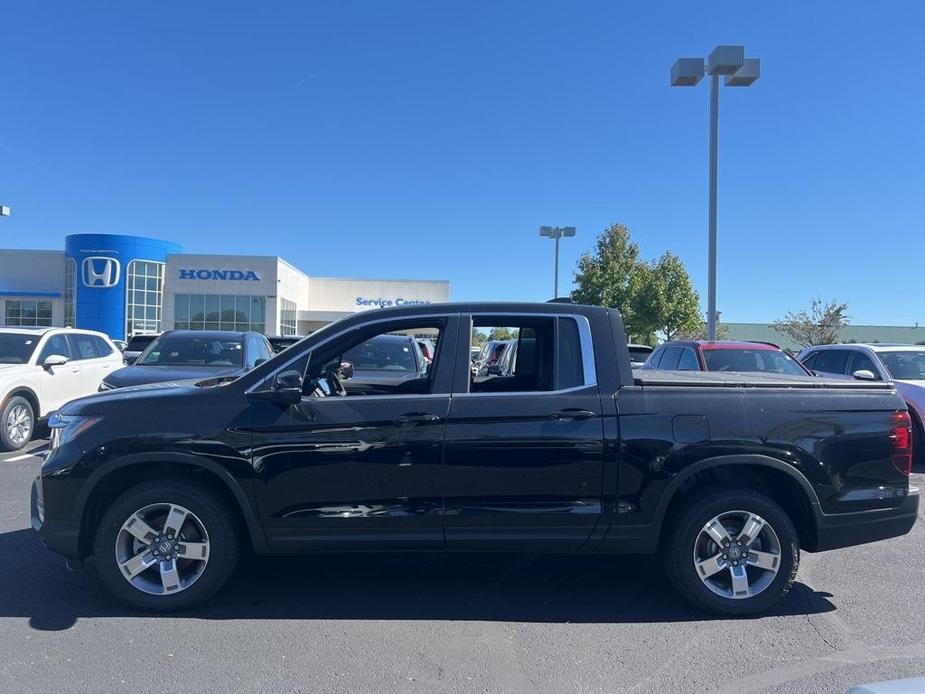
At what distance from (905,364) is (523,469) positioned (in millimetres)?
8821

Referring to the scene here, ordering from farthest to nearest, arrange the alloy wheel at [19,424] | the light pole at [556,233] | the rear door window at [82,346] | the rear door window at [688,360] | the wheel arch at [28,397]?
the light pole at [556,233] < the rear door window at [82,346] < the rear door window at [688,360] < the alloy wheel at [19,424] < the wheel arch at [28,397]

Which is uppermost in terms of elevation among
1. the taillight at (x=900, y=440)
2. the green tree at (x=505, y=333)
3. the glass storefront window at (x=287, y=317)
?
the glass storefront window at (x=287, y=317)

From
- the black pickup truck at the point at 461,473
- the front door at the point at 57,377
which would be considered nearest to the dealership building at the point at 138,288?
the front door at the point at 57,377

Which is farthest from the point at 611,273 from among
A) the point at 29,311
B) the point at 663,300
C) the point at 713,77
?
the point at 29,311

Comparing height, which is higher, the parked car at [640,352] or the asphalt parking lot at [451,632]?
the parked car at [640,352]

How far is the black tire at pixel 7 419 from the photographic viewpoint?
9.33 metres

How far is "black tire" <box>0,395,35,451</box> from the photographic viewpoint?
367 inches

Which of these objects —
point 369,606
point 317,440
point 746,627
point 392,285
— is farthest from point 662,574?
point 392,285

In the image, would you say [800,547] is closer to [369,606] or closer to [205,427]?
[369,606]

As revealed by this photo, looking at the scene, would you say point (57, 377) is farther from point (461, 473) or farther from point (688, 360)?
point (688, 360)

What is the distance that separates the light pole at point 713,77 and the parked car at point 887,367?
302 cm

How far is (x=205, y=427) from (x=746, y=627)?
3.53m

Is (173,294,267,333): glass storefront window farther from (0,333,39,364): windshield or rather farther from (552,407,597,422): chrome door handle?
(552,407,597,422): chrome door handle

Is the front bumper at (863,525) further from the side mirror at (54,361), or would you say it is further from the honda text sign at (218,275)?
the honda text sign at (218,275)
